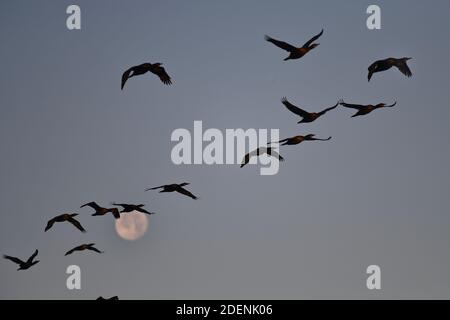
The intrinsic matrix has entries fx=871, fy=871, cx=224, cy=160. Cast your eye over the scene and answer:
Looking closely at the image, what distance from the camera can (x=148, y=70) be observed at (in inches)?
1278

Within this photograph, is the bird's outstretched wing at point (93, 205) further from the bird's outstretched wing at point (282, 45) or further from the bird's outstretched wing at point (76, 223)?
the bird's outstretched wing at point (282, 45)

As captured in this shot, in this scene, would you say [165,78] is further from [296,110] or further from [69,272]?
[69,272]

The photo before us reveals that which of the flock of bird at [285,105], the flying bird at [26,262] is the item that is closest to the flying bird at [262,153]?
the flock of bird at [285,105]

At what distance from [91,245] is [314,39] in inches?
640

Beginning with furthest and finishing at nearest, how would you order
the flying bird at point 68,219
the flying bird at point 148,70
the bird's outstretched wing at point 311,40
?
the flying bird at point 68,219 → the flying bird at point 148,70 → the bird's outstretched wing at point 311,40

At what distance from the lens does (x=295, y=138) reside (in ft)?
105

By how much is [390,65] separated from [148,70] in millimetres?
9110

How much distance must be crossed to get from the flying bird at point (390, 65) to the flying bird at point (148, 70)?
784cm

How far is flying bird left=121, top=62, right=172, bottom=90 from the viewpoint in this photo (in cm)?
3181

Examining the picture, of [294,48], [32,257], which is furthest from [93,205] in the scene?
[294,48]

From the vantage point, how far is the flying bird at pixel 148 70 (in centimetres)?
3181

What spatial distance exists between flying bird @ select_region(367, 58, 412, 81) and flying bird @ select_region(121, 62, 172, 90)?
309 inches

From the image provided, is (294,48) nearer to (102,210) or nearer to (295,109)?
(295,109)
